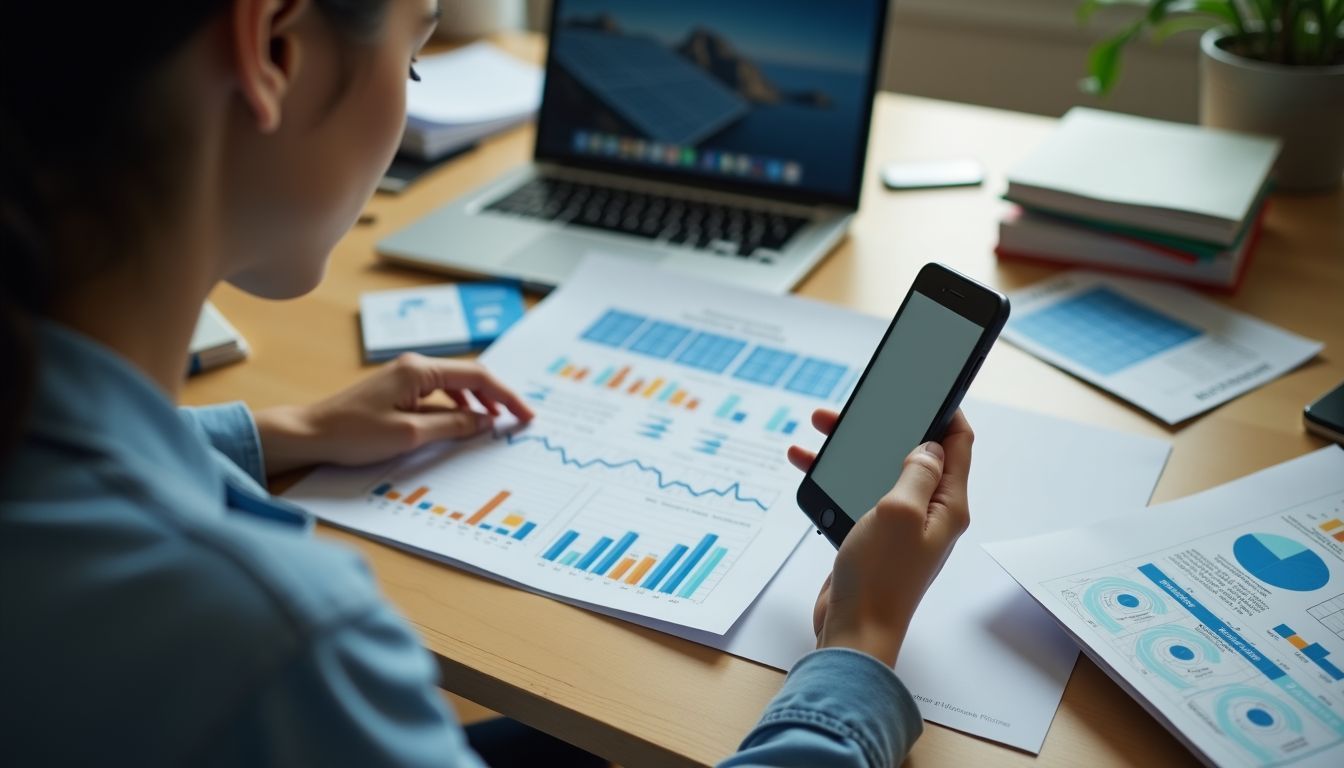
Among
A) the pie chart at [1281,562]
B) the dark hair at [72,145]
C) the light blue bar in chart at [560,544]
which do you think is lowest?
the light blue bar in chart at [560,544]

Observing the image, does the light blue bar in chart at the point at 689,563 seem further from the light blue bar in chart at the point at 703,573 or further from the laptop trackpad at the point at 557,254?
the laptop trackpad at the point at 557,254

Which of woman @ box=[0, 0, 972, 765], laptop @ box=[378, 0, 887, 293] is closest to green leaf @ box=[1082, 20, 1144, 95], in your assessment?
laptop @ box=[378, 0, 887, 293]

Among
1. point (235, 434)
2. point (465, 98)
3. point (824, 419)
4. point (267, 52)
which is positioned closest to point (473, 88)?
point (465, 98)

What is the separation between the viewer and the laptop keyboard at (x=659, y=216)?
1.11 m

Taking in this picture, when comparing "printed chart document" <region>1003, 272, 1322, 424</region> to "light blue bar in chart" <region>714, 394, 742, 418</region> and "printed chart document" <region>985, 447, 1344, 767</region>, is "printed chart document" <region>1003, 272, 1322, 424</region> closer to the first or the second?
"printed chart document" <region>985, 447, 1344, 767</region>

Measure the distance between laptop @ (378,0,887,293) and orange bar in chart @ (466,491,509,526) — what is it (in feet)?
1.04

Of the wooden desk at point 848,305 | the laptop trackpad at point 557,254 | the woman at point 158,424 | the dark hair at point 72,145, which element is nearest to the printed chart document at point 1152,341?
the wooden desk at point 848,305

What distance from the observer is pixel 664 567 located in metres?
0.70

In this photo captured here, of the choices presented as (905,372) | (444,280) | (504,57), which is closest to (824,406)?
(905,372)

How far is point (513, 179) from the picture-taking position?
4.13ft

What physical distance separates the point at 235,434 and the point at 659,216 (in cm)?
51

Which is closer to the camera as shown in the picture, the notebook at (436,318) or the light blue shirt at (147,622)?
the light blue shirt at (147,622)

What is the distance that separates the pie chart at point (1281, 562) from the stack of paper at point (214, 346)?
0.76 meters

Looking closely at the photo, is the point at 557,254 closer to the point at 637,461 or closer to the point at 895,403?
the point at 637,461
